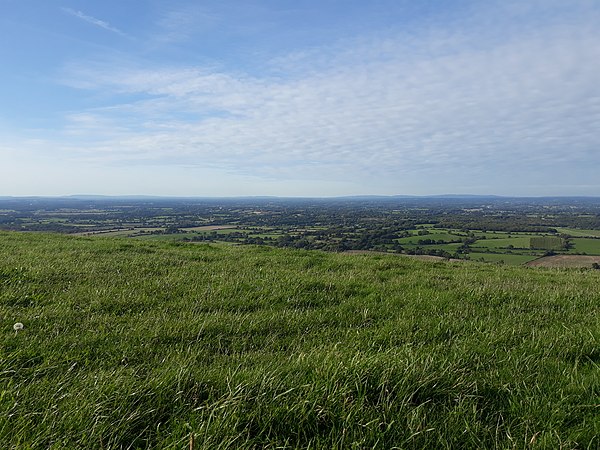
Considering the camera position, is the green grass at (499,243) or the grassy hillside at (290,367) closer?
the grassy hillside at (290,367)

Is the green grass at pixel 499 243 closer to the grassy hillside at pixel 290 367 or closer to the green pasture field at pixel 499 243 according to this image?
the green pasture field at pixel 499 243

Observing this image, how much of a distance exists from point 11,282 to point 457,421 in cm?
817

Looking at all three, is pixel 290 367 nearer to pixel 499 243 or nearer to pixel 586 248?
pixel 499 243

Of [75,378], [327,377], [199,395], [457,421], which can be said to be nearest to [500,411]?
[457,421]

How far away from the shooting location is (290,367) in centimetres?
349

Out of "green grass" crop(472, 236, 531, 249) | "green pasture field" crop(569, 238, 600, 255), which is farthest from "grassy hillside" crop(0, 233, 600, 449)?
"green pasture field" crop(569, 238, 600, 255)

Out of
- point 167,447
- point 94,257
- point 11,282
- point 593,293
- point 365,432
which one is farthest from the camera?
point 94,257

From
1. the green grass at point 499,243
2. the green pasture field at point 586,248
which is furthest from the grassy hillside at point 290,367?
the green pasture field at point 586,248

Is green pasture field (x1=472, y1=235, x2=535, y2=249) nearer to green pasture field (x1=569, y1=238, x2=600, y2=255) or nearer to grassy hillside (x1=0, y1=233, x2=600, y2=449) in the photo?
green pasture field (x1=569, y1=238, x2=600, y2=255)

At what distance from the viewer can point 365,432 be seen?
8.55ft

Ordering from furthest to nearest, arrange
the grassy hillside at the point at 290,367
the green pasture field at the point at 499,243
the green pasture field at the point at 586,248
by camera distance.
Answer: the green pasture field at the point at 499,243
the green pasture field at the point at 586,248
the grassy hillside at the point at 290,367

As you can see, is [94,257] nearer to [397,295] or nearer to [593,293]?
[397,295]

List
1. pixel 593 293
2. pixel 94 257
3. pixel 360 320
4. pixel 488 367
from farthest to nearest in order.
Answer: pixel 94 257, pixel 593 293, pixel 360 320, pixel 488 367

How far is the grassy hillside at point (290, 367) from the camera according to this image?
259cm
